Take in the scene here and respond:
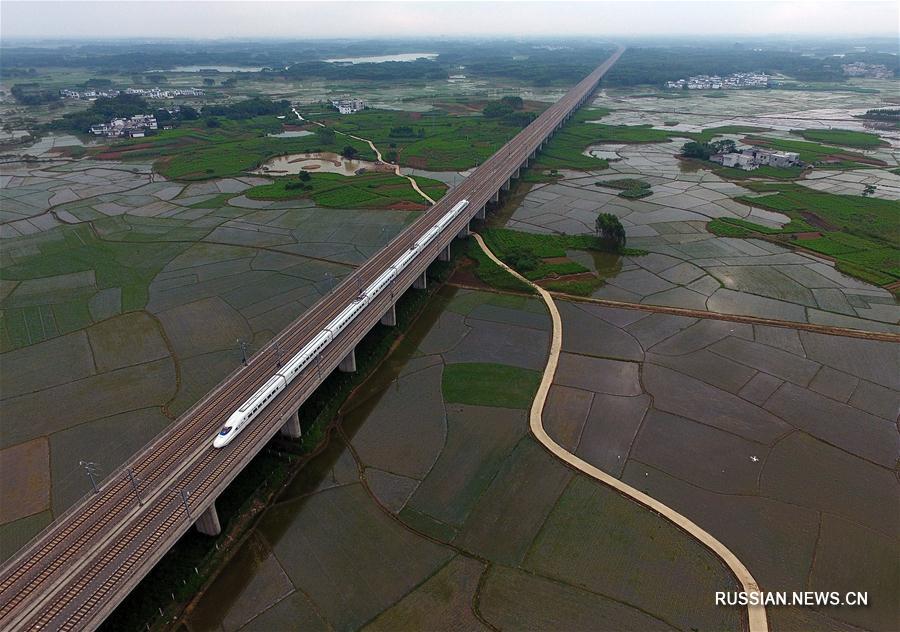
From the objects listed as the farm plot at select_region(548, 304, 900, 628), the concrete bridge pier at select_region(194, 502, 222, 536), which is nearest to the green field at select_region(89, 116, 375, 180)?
the concrete bridge pier at select_region(194, 502, 222, 536)

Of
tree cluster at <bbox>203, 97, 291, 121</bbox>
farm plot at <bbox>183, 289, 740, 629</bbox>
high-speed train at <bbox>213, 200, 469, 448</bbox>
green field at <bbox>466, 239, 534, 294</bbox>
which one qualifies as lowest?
farm plot at <bbox>183, 289, 740, 629</bbox>

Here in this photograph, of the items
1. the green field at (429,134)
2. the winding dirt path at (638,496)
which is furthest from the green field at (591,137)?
the winding dirt path at (638,496)

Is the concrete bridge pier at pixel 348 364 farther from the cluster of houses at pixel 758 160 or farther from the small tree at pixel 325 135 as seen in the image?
the small tree at pixel 325 135

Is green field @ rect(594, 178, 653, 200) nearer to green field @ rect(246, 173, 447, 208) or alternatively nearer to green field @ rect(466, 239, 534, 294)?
green field @ rect(246, 173, 447, 208)

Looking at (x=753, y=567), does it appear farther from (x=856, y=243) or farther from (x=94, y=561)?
(x=856, y=243)

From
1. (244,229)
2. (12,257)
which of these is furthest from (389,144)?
(12,257)

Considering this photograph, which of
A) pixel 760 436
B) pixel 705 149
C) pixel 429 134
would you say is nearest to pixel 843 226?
pixel 705 149

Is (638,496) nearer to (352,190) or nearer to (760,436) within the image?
(760,436)
